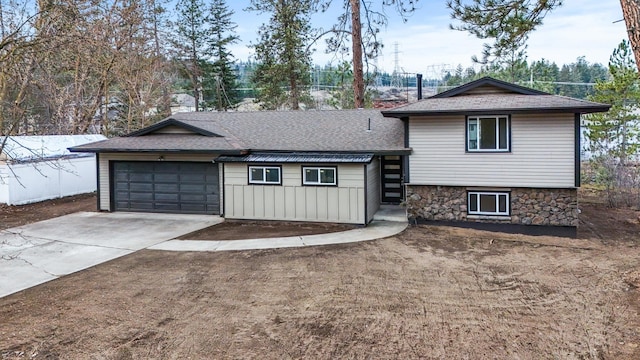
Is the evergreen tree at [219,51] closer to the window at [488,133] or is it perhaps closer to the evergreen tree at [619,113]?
the evergreen tree at [619,113]

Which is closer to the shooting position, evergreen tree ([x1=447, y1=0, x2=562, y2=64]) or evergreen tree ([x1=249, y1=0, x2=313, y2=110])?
evergreen tree ([x1=447, y1=0, x2=562, y2=64])

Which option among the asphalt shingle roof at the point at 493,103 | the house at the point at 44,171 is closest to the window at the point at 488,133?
the asphalt shingle roof at the point at 493,103

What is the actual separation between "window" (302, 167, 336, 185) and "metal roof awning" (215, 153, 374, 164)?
0.31 metres

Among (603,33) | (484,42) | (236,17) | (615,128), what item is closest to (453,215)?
(484,42)

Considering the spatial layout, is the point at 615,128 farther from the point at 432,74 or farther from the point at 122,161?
the point at 432,74

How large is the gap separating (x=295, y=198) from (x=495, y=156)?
222 inches

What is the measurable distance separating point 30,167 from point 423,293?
15.9 metres

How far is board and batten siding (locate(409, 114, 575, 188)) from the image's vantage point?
37.6 ft

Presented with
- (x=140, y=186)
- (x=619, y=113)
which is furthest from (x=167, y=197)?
(x=619, y=113)

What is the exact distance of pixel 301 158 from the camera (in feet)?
42.7

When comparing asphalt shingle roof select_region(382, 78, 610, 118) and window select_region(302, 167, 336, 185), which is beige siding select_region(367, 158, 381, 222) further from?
asphalt shingle roof select_region(382, 78, 610, 118)

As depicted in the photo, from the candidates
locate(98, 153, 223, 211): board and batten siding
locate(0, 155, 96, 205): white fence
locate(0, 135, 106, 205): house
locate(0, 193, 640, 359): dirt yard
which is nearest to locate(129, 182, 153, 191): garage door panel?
locate(98, 153, 223, 211): board and batten siding

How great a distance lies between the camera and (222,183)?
46.3ft

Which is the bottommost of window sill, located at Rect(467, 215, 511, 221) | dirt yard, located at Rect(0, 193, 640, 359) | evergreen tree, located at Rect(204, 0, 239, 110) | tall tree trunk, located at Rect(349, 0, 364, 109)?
dirt yard, located at Rect(0, 193, 640, 359)
